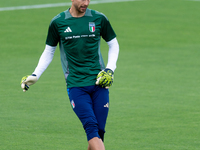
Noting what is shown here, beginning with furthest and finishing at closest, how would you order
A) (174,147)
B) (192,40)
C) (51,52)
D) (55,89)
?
(192,40) < (55,89) < (174,147) < (51,52)

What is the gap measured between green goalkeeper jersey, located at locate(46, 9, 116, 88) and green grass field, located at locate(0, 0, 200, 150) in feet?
6.47

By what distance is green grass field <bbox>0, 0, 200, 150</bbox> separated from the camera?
782cm

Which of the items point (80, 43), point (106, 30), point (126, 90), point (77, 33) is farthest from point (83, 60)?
point (126, 90)

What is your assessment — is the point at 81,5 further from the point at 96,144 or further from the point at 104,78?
the point at 96,144

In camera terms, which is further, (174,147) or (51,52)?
(174,147)

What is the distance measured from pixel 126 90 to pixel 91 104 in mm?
6214

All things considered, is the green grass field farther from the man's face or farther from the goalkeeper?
the man's face

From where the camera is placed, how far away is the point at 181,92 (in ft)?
37.9

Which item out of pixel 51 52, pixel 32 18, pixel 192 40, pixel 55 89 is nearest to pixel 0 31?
pixel 32 18

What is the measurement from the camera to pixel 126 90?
11.8 m

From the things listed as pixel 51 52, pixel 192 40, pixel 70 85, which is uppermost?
pixel 51 52

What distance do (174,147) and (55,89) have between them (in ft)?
16.5

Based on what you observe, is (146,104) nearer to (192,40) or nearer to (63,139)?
(63,139)

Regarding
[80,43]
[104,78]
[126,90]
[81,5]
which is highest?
[81,5]
